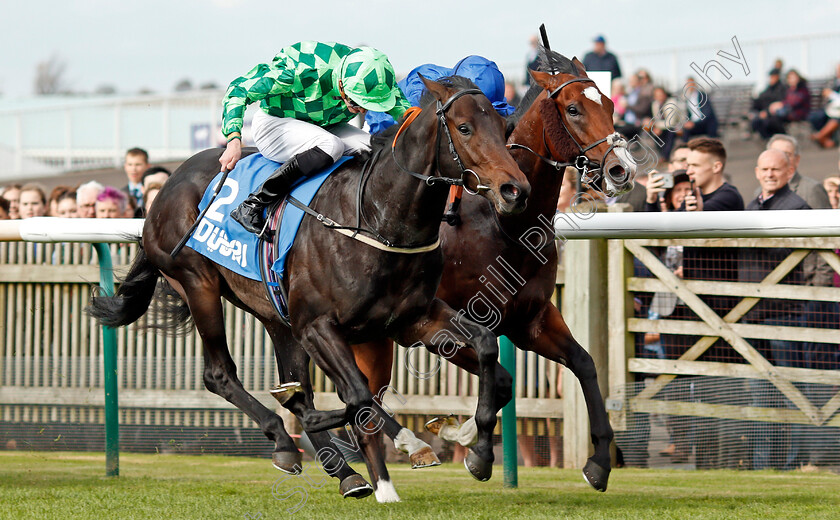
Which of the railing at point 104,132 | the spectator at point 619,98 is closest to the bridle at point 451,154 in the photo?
the spectator at point 619,98

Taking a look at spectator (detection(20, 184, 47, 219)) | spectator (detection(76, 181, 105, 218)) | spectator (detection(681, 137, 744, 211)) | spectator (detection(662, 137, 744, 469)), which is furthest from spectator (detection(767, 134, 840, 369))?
spectator (detection(20, 184, 47, 219))

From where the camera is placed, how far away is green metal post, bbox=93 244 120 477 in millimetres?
5488

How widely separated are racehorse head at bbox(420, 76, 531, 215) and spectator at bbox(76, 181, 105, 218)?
4877 mm

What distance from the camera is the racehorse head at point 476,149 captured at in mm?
3447

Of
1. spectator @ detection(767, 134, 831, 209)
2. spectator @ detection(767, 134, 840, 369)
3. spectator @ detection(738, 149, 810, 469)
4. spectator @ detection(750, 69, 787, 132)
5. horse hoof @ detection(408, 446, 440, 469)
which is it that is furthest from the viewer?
spectator @ detection(750, 69, 787, 132)

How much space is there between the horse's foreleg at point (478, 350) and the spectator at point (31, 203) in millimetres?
5357

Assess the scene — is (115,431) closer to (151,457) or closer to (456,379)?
(151,457)

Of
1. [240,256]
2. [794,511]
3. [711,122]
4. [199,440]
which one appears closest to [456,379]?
[199,440]

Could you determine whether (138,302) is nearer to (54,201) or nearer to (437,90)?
(437,90)

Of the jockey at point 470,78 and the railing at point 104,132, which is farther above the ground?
the railing at point 104,132

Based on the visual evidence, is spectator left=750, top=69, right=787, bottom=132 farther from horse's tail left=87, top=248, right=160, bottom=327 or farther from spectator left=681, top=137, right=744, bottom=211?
horse's tail left=87, top=248, right=160, bottom=327

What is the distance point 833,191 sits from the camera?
22.9ft

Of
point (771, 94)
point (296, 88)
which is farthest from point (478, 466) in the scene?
point (771, 94)

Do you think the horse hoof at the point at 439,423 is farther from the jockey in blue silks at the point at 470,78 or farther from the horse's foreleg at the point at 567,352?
the jockey in blue silks at the point at 470,78
